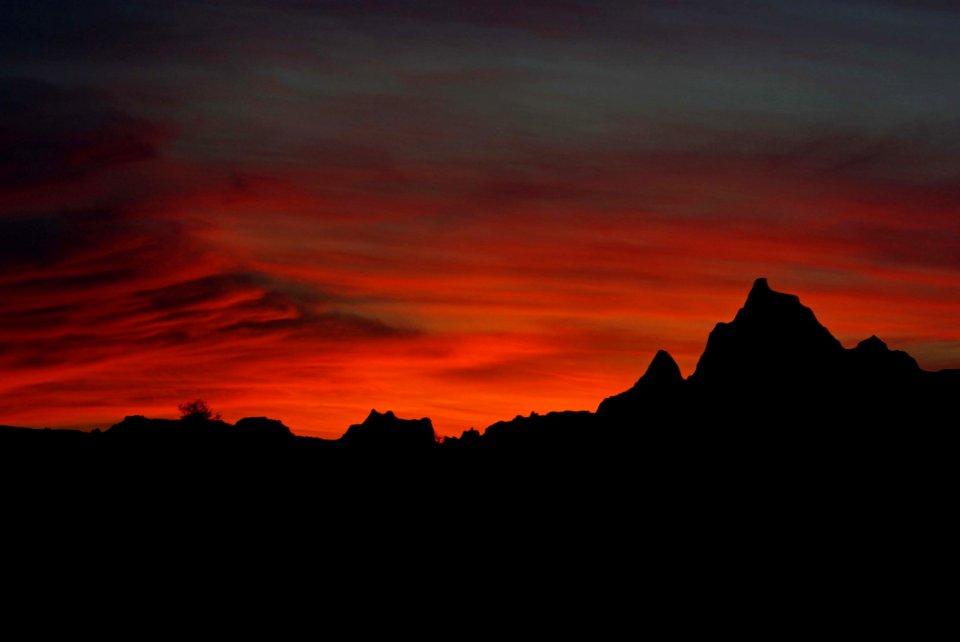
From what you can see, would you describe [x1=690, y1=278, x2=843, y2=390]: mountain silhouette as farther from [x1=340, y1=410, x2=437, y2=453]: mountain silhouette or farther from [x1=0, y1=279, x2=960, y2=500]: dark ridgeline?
[x1=340, y1=410, x2=437, y2=453]: mountain silhouette

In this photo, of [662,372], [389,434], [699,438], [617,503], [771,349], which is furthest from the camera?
[389,434]

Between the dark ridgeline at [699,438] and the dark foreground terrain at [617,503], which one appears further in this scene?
Result: the dark ridgeline at [699,438]

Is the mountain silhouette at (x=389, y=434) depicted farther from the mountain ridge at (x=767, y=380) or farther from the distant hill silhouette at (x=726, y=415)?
the mountain ridge at (x=767, y=380)

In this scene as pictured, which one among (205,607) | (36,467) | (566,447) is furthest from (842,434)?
(36,467)

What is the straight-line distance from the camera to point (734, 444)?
143500 millimetres

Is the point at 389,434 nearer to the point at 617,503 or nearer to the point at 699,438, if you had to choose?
the point at 617,503

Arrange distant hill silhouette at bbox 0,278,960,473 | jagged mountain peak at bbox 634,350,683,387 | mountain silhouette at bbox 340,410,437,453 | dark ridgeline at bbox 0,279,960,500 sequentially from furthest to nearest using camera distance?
mountain silhouette at bbox 340,410,437,453, jagged mountain peak at bbox 634,350,683,387, distant hill silhouette at bbox 0,278,960,473, dark ridgeline at bbox 0,279,960,500

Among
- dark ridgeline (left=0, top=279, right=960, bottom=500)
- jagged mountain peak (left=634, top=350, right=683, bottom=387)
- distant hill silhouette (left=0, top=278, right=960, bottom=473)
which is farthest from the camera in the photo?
jagged mountain peak (left=634, top=350, right=683, bottom=387)

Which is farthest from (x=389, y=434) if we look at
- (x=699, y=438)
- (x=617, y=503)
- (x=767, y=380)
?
(x=767, y=380)

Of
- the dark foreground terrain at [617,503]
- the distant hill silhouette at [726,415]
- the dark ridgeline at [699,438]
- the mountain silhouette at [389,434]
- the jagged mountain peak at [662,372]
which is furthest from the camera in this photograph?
the mountain silhouette at [389,434]

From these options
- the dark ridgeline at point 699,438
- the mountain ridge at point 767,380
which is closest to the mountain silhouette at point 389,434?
the dark ridgeline at point 699,438

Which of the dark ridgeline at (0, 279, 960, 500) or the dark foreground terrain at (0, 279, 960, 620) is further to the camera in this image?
the dark ridgeline at (0, 279, 960, 500)

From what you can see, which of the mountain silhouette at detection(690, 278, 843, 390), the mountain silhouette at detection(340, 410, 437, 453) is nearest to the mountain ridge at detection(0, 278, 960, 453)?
the mountain silhouette at detection(690, 278, 843, 390)

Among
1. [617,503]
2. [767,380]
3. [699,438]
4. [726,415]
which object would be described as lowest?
[617,503]
